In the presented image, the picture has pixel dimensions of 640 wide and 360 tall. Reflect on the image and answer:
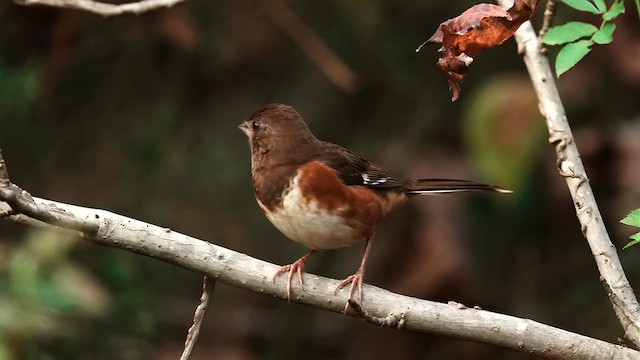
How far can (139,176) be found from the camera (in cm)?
504

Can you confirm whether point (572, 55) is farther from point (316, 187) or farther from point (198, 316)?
point (316, 187)

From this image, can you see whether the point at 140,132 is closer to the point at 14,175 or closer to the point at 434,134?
the point at 14,175

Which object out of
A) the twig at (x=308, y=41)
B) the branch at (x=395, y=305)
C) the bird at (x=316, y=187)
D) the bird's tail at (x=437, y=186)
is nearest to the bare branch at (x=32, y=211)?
the branch at (x=395, y=305)

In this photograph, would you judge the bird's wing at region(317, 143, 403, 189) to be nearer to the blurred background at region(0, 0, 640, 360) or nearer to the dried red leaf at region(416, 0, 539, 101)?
the blurred background at region(0, 0, 640, 360)

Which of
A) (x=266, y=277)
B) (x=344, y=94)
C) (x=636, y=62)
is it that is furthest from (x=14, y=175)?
(x=636, y=62)

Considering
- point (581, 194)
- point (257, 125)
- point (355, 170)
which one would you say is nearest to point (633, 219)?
point (581, 194)

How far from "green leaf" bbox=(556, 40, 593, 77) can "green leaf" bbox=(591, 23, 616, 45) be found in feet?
0.07

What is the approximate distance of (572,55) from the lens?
241cm

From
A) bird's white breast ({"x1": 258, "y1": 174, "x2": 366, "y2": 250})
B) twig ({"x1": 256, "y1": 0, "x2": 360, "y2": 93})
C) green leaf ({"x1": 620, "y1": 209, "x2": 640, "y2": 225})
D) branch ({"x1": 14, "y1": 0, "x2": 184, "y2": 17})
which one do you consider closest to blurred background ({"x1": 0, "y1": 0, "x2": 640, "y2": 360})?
twig ({"x1": 256, "y1": 0, "x2": 360, "y2": 93})

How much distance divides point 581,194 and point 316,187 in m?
0.98

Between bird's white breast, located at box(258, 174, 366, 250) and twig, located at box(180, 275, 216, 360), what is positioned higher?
bird's white breast, located at box(258, 174, 366, 250)

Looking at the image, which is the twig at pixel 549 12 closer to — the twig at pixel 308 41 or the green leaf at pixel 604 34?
the green leaf at pixel 604 34

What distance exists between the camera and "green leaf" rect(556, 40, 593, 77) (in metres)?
2.39

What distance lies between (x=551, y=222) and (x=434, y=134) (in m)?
0.74
